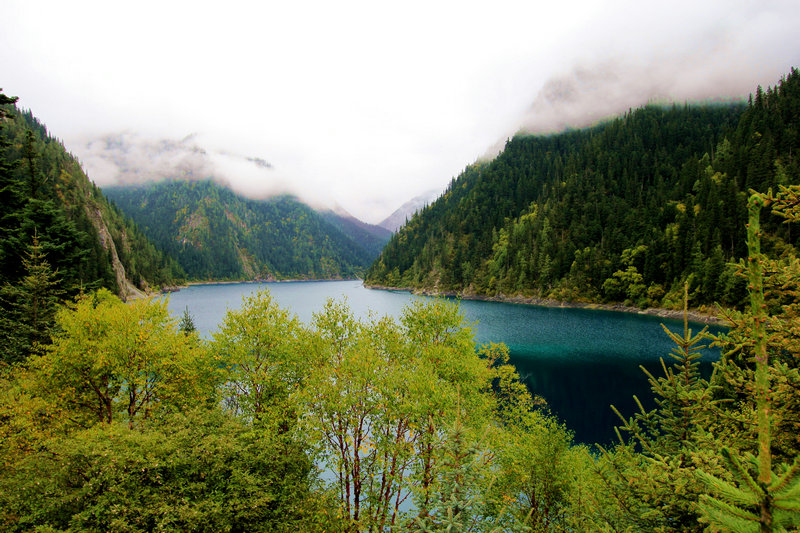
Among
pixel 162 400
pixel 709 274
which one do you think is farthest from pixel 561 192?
pixel 162 400

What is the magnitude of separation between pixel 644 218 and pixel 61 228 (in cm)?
15451

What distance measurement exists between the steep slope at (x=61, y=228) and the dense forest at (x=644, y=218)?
88.7 meters

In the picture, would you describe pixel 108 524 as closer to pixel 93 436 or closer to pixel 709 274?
pixel 93 436

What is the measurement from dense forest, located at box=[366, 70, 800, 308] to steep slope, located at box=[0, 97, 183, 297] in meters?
88.7

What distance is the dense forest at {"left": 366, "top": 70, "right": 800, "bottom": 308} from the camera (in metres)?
92.2

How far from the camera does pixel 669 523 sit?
7664 mm

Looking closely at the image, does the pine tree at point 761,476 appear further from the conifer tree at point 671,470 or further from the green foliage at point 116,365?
the green foliage at point 116,365

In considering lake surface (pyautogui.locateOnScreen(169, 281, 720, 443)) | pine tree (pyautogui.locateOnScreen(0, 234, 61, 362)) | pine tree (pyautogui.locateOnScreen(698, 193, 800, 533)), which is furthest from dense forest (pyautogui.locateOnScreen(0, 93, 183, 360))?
pine tree (pyautogui.locateOnScreen(698, 193, 800, 533))

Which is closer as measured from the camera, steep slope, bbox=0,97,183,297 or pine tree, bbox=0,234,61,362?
pine tree, bbox=0,234,61,362

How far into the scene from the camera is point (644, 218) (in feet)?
416

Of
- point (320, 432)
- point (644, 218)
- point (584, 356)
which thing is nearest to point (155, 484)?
point (320, 432)

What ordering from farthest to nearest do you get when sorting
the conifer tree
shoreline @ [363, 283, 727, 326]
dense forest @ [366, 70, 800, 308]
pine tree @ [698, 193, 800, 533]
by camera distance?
dense forest @ [366, 70, 800, 308], shoreline @ [363, 283, 727, 326], the conifer tree, pine tree @ [698, 193, 800, 533]

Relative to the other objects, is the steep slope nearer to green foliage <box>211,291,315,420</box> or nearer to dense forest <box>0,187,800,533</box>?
dense forest <box>0,187,800,533</box>

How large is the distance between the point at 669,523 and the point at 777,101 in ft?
Answer: 604
